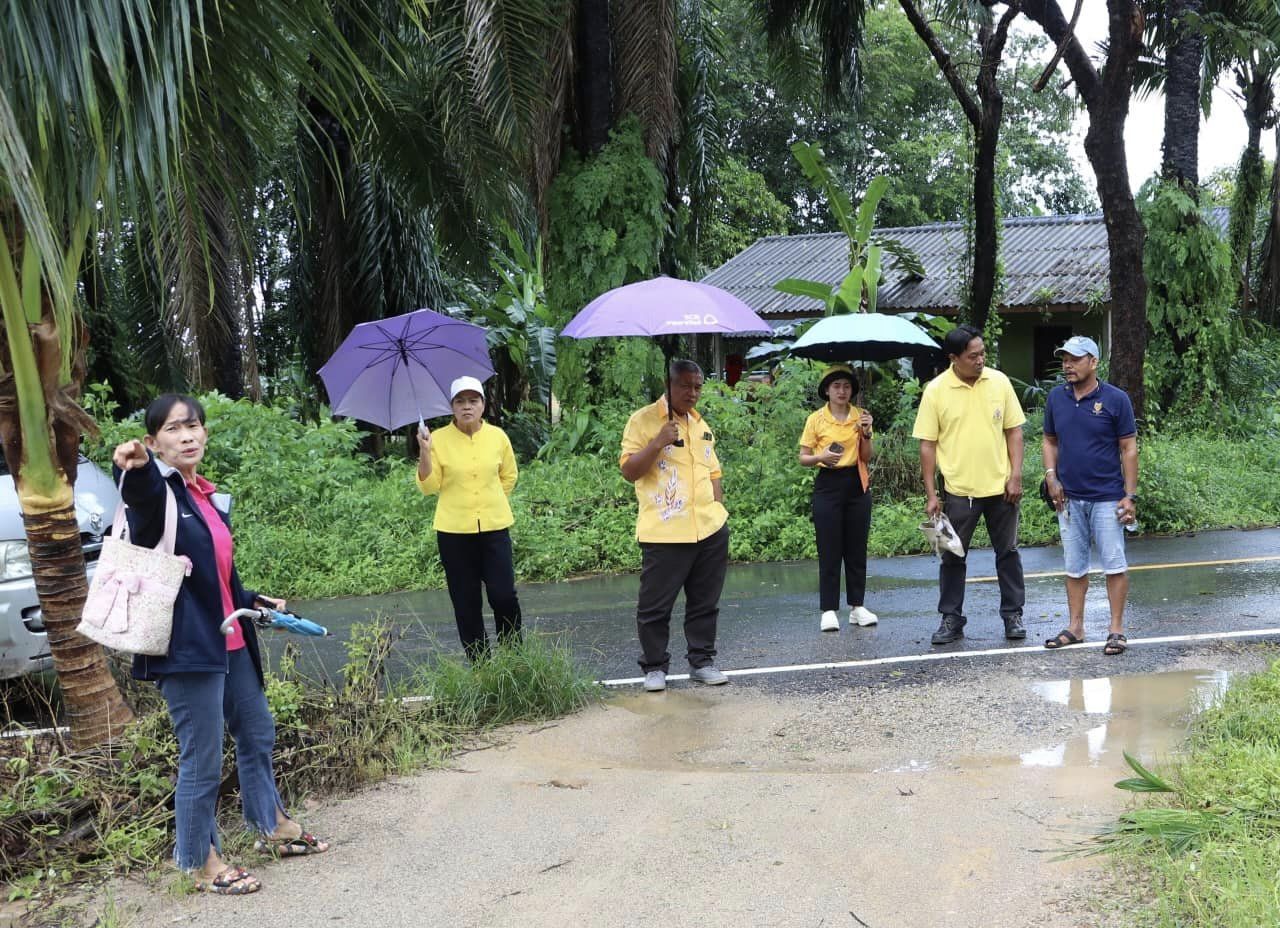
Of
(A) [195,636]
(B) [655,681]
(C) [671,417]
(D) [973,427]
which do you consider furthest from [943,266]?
(A) [195,636]

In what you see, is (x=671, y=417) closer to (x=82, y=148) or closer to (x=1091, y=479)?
(x=1091, y=479)

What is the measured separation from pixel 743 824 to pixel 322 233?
15.9 meters

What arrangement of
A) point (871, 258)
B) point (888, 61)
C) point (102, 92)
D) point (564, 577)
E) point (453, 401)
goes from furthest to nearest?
point (888, 61), point (871, 258), point (564, 577), point (453, 401), point (102, 92)

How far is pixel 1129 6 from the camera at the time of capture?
45.2 feet

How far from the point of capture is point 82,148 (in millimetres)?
5059

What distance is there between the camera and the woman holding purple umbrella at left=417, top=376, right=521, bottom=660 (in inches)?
279

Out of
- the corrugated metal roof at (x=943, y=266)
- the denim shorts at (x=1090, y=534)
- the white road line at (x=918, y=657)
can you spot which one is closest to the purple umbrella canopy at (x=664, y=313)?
the white road line at (x=918, y=657)

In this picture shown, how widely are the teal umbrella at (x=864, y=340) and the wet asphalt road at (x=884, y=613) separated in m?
1.90

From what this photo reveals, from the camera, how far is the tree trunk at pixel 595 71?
15.1m

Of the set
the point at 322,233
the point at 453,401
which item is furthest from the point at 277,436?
the point at 453,401

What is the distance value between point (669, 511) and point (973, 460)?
214 cm

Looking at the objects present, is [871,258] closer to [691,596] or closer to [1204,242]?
[1204,242]

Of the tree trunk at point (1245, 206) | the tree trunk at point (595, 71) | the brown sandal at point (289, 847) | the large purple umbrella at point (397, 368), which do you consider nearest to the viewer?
the brown sandal at point (289, 847)

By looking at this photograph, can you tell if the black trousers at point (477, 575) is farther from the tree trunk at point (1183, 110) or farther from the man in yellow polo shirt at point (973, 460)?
the tree trunk at point (1183, 110)
